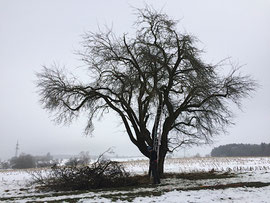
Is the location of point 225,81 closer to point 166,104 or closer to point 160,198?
point 166,104

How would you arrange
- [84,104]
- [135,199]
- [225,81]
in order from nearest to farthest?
[135,199], [225,81], [84,104]

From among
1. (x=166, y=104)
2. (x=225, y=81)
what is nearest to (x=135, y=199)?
(x=166, y=104)

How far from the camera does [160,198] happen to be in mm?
7137

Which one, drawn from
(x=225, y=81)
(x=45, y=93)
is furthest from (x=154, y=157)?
(x=45, y=93)

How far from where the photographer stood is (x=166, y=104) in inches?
561

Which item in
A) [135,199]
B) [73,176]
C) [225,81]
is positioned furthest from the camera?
[225,81]

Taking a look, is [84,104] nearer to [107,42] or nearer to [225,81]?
[107,42]

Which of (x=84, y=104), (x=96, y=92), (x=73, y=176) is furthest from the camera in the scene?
(x=84, y=104)

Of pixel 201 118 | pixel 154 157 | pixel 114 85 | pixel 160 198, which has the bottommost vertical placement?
pixel 160 198

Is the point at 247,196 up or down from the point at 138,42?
down

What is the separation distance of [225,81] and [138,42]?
5519 mm

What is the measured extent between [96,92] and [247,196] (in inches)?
383

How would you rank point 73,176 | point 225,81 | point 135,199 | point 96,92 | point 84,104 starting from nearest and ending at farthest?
point 135,199
point 73,176
point 225,81
point 96,92
point 84,104

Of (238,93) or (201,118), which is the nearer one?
(238,93)
